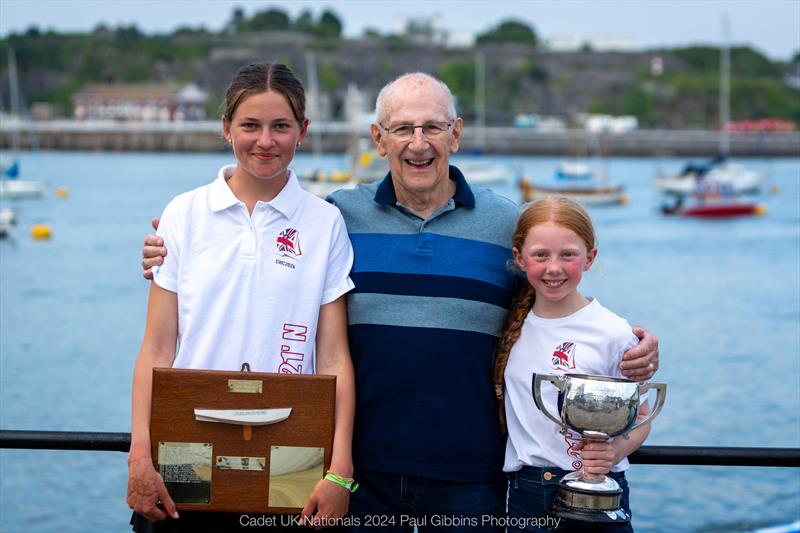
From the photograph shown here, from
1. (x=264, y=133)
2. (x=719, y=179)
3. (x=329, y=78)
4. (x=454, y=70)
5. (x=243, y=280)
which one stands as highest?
(x=454, y=70)

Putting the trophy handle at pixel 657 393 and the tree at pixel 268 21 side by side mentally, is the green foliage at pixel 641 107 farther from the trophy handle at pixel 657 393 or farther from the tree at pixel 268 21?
the trophy handle at pixel 657 393

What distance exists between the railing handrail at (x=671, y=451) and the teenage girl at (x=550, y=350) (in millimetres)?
125

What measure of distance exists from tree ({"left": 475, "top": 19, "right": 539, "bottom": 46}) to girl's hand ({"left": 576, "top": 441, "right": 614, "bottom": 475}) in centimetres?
16121

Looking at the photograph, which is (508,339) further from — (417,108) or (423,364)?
(417,108)

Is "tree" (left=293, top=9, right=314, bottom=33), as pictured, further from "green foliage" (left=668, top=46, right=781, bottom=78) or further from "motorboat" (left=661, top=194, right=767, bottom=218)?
"motorboat" (left=661, top=194, right=767, bottom=218)

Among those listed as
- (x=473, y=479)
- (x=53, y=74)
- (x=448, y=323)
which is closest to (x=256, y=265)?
(x=448, y=323)

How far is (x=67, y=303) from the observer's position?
29406 mm

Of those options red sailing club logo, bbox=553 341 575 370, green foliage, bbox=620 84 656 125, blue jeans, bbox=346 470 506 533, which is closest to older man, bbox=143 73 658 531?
blue jeans, bbox=346 470 506 533

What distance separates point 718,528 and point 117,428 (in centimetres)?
847

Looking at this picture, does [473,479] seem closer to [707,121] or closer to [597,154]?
[597,154]

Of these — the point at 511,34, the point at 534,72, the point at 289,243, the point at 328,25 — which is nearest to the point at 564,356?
the point at 289,243

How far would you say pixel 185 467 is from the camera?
121 inches

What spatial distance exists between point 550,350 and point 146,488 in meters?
1.17

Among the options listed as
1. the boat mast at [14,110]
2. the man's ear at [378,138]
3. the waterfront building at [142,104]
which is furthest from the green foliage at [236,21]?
the man's ear at [378,138]
